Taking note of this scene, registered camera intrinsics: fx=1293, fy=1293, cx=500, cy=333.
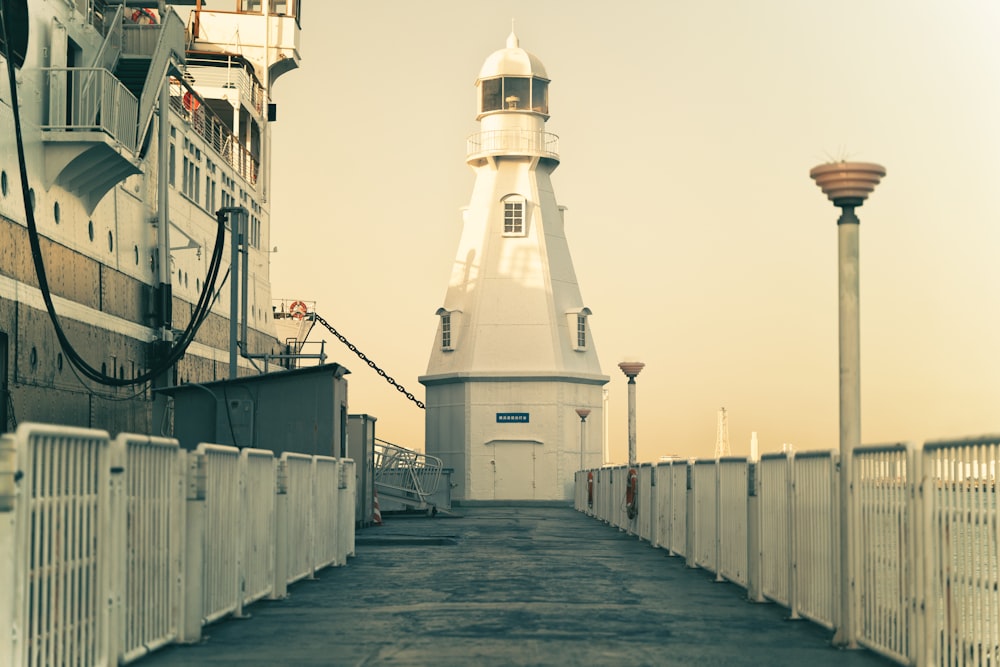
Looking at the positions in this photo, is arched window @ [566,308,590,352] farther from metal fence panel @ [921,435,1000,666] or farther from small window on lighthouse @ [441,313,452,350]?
metal fence panel @ [921,435,1000,666]

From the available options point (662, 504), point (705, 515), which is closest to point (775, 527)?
point (705, 515)

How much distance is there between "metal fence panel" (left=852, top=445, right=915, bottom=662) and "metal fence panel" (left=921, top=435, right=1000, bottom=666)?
0.34m

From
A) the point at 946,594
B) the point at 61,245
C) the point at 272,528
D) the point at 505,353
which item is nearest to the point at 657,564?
the point at 272,528

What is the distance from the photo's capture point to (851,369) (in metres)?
10.8

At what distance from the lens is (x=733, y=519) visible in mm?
15688

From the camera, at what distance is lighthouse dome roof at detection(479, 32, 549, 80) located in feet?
190

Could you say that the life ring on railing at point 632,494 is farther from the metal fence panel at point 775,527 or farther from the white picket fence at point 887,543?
the metal fence panel at point 775,527

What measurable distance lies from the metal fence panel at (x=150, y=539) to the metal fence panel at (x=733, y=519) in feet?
22.9

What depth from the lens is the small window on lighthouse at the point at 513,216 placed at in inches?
2231

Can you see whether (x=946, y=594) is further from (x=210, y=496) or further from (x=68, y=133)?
(x=68, y=133)

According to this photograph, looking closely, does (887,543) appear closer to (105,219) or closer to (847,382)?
(847,382)

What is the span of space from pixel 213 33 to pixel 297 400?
3580 centimetres

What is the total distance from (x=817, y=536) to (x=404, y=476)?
32565 millimetres

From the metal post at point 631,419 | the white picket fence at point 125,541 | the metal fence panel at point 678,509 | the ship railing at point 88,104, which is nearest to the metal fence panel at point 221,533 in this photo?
the white picket fence at point 125,541
